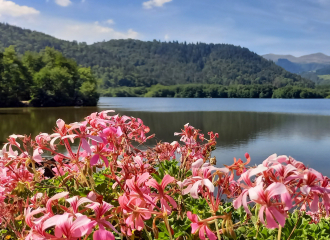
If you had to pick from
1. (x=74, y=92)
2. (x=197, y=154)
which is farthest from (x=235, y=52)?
(x=197, y=154)

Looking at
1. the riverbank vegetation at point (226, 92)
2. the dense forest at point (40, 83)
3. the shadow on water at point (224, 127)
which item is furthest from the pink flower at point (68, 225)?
the riverbank vegetation at point (226, 92)

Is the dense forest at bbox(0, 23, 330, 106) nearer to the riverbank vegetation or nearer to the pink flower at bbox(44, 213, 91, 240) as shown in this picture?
the riverbank vegetation

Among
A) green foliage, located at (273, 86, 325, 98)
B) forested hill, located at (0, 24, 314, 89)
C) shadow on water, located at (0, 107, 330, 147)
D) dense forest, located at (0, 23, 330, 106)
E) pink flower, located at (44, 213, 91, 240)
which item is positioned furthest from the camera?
forested hill, located at (0, 24, 314, 89)

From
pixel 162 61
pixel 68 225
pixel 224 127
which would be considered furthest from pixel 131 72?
pixel 68 225

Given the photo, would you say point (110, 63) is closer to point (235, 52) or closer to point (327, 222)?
point (235, 52)

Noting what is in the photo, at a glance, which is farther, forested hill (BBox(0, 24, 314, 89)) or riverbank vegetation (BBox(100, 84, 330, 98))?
forested hill (BBox(0, 24, 314, 89))

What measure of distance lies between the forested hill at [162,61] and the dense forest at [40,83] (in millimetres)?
69127

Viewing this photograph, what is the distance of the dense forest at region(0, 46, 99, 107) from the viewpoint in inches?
1617

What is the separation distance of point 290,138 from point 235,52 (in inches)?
6797

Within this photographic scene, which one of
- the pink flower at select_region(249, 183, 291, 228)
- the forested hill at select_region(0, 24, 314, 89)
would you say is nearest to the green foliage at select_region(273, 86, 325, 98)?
the forested hill at select_region(0, 24, 314, 89)

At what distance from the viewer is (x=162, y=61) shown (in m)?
172

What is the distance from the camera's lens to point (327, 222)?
53.1 inches

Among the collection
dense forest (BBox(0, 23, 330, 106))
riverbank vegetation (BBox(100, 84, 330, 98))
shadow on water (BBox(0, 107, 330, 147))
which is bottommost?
shadow on water (BBox(0, 107, 330, 147))

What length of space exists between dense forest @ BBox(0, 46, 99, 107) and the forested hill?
227ft
